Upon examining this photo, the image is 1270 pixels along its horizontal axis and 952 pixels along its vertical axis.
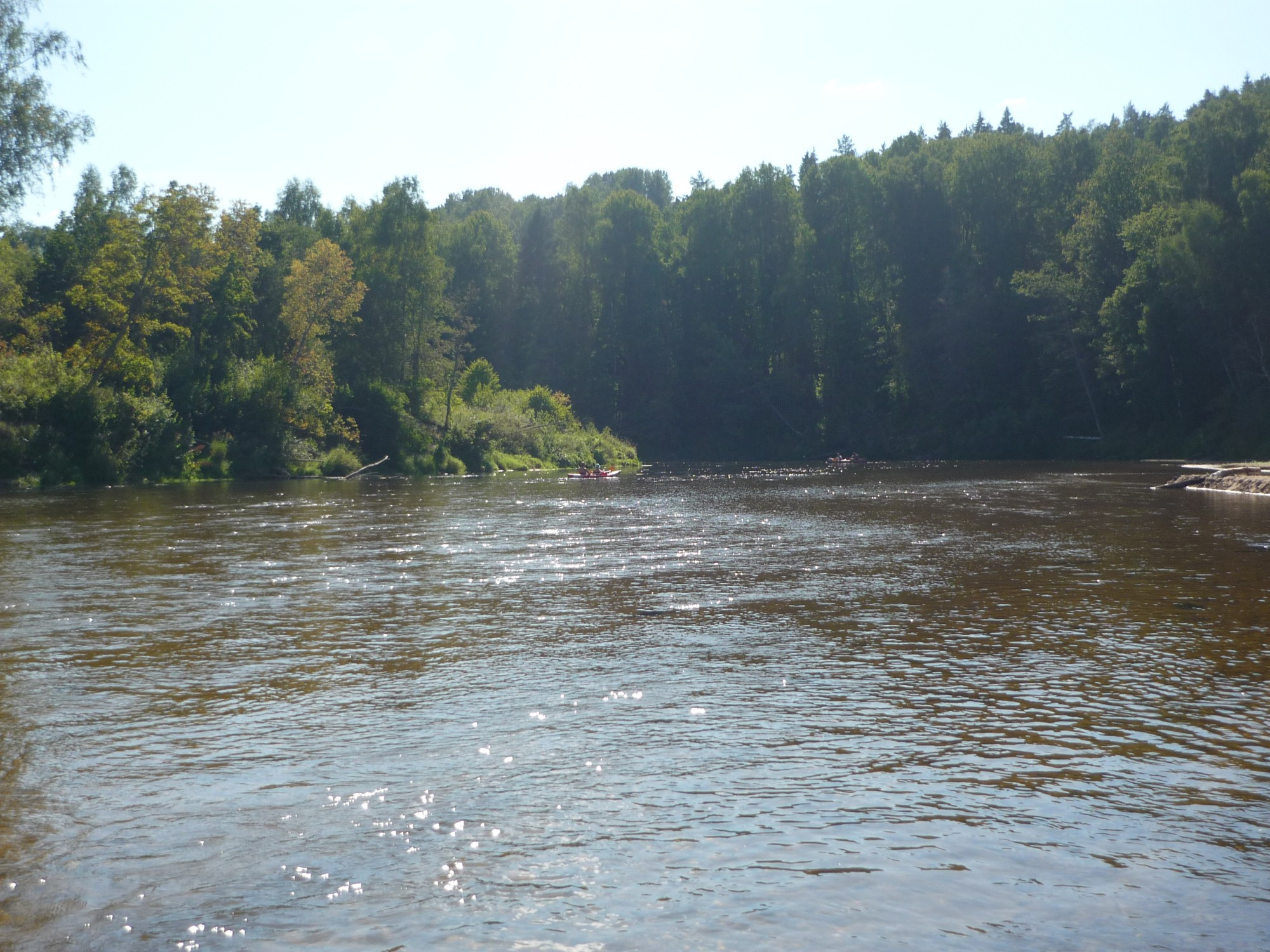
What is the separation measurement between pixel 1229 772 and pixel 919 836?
9.54 ft

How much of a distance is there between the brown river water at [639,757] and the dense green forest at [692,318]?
40.5 meters

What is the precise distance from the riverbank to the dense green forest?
25.8 metres

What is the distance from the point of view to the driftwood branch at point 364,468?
63134 millimetres

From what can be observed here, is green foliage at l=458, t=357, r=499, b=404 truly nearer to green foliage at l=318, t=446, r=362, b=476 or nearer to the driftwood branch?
the driftwood branch

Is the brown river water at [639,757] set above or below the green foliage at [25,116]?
below

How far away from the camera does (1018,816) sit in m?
7.35

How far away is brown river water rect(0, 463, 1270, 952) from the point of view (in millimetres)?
5988

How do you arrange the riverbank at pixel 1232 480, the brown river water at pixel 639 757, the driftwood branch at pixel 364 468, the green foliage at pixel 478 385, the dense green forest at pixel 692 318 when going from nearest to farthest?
the brown river water at pixel 639 757
the riverbank at pixel 1232 480
the dense green forest at pixel 692 318
the driftwood branch at pixel 364 468
the green foliage at pixel 478 385

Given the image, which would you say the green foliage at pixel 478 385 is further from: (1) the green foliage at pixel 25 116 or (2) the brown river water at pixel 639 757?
(2) the brown river water at pixel 639 757

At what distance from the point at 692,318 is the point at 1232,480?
7956cm

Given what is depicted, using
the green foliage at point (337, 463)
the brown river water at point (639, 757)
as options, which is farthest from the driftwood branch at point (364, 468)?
the brown river water at point (639, 757)

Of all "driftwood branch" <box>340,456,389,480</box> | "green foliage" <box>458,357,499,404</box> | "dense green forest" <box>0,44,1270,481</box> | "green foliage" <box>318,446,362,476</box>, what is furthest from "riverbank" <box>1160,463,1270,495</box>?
"green foliage" <box>458,357,499,404</box>

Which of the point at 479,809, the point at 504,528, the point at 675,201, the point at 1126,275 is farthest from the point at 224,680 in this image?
the point at 675,201

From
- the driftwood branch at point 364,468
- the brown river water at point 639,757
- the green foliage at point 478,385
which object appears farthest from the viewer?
the green foliage at point 478,385
